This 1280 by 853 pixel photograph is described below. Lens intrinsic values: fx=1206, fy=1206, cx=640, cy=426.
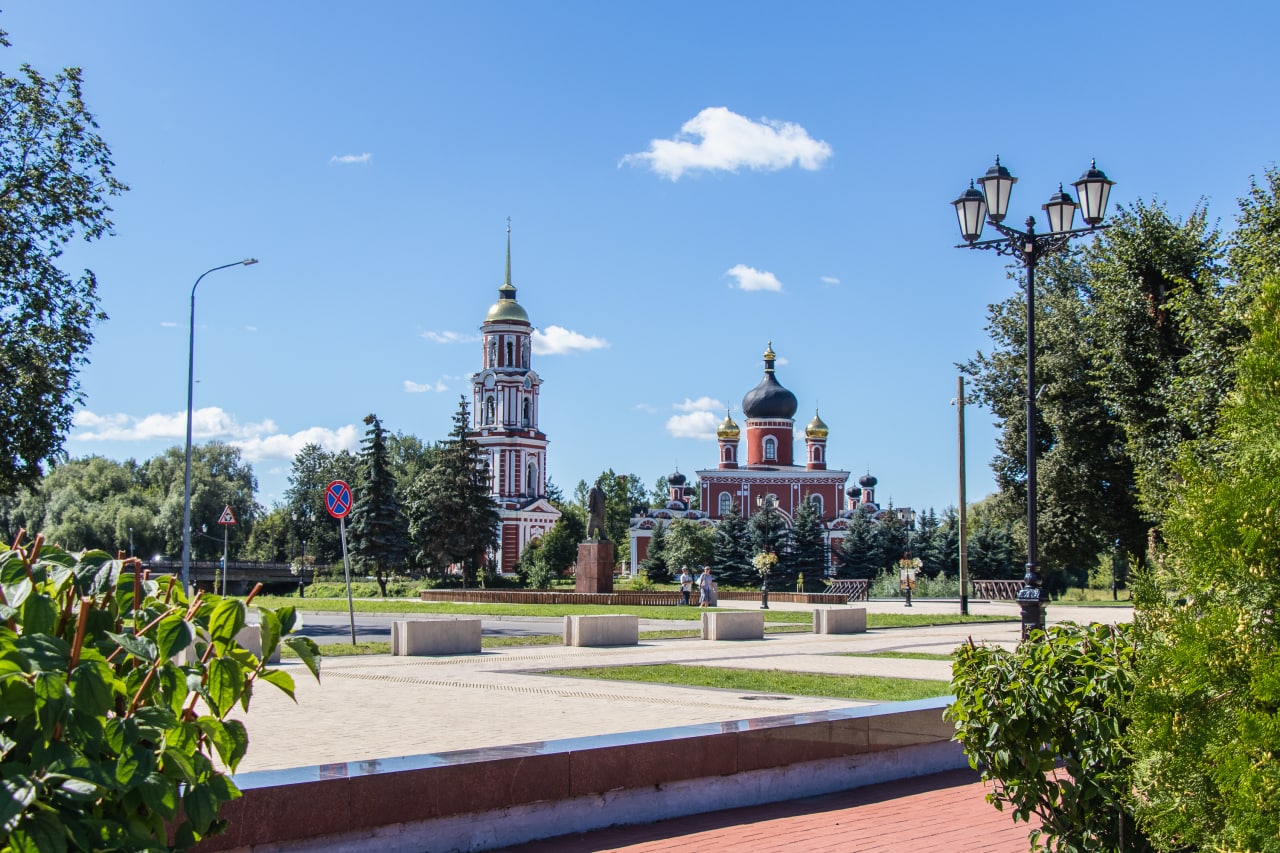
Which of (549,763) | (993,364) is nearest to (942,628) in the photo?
(993,364)

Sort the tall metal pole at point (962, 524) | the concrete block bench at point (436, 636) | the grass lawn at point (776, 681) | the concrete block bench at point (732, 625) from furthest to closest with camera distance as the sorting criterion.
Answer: the tall metal pole at point (962, 524)
the concrete block bench at point (732, 625)
the concrete block bench at point (436, 636)
the grass lawn at point (776, 681)

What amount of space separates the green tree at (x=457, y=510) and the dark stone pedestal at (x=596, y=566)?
22.5m

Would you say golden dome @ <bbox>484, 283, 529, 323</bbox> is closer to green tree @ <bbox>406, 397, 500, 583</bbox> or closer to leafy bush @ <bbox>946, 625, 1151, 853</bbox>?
green tree @ <bbox>406, 397, 500, 583</bbox>

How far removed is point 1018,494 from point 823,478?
46913 mm

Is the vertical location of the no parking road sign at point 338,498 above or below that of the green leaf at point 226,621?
above

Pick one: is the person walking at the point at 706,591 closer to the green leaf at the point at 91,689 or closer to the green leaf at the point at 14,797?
the green leaf at the point at 91,689

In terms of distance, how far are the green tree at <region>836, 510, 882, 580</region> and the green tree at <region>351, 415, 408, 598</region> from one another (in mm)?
23967

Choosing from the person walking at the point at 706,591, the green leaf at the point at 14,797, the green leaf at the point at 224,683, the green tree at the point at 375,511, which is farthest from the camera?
the green tree at the point at 375,511

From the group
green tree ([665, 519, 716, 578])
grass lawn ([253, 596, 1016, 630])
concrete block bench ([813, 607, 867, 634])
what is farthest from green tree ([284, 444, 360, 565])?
concrete block bench ([813, 607, 867, 634])

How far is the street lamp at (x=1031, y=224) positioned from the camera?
554 inches

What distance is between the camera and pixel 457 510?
63.0 metres

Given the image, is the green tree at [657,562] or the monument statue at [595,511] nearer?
the monument statue at [595,511]

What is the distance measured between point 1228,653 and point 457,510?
6078cm

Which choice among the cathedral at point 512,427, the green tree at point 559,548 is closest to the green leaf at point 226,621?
the green tree at point 559,548
